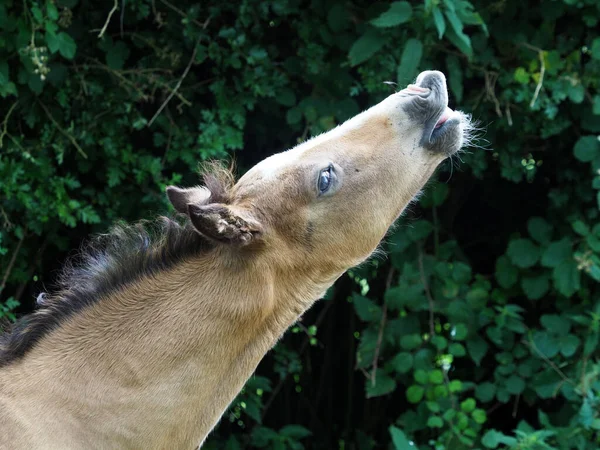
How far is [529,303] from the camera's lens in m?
4.17

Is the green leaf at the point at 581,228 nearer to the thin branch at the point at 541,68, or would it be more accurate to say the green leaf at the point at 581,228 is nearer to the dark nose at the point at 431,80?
the thin branch at the point at 541,68

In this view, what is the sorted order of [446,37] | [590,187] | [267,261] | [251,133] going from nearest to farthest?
[267,261], [446,37], [590,187], [251,133]

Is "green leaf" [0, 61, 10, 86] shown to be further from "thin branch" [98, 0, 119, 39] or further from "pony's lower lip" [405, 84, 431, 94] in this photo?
"pony's lower lip" [405, 84, 431, 94]

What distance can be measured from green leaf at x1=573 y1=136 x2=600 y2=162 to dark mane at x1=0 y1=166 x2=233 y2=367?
73.7 inches

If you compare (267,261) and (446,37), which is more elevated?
(267,261)

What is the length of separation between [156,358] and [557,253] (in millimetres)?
2152

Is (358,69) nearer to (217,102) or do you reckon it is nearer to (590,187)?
(217,102)

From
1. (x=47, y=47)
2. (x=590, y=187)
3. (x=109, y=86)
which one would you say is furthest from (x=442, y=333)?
(x=47, y=47)

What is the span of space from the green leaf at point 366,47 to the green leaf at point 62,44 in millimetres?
1137

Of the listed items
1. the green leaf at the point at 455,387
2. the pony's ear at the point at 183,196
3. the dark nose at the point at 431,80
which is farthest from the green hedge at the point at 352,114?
the pony's ear at the point at 183,196

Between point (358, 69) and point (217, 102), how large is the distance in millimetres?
649

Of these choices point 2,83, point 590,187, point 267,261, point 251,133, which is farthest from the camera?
point 251,133

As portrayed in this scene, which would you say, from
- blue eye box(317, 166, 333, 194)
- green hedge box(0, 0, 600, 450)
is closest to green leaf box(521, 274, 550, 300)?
A: green hedge box(0, 0, 600, 450)

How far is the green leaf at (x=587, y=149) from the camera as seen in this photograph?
359cm
